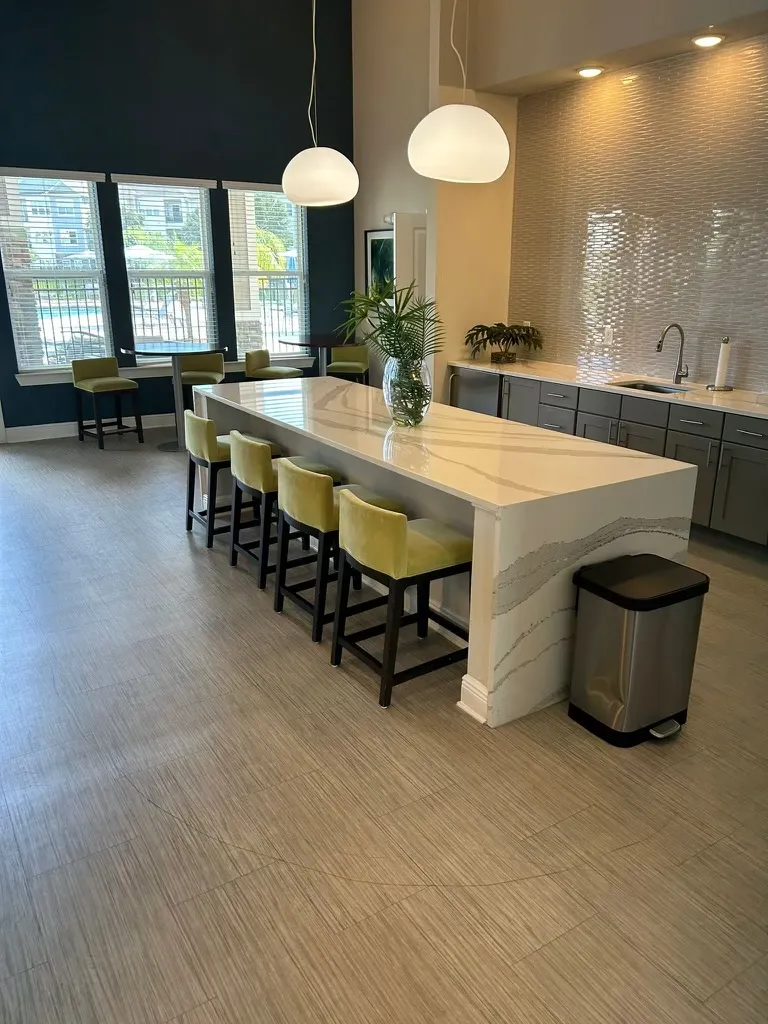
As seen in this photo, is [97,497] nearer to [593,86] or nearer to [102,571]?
[102,571]

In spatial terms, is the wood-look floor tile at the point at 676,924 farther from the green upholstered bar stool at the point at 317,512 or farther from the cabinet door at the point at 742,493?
the cabinet door at the point at 742,493

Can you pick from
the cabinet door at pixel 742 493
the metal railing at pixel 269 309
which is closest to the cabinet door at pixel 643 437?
the cabinet door at pixel 742 493

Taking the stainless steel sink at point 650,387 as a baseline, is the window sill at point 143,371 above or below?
below

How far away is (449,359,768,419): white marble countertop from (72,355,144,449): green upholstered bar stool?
307 cm

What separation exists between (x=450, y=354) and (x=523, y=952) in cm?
534

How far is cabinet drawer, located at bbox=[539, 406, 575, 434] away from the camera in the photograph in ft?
17.7

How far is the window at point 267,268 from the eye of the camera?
7.97 metres

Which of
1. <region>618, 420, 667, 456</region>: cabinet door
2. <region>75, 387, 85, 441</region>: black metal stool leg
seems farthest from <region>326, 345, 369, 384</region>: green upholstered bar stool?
<region>618, 420, 667, 456</region>: cabinet door

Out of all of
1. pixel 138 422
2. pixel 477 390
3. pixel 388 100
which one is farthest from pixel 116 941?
pixel 388 100

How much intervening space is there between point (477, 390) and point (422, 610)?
338cm

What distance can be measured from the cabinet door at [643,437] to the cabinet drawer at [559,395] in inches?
18.7

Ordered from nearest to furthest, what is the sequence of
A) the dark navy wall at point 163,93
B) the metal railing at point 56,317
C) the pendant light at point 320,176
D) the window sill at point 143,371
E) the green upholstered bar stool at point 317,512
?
the green upholstered bar stool at point 317,512
the pendant light at point 320,176
the dark navy wall at point 163,93
the metal railing at point 56,317
the window sill at point 143,371

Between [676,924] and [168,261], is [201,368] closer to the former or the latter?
[168,261]

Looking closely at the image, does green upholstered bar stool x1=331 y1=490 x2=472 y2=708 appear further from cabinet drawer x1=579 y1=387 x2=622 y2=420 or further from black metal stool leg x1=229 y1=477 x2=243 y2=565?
cabinet drawer x1=579 y1=387 x2=622 y2=420
